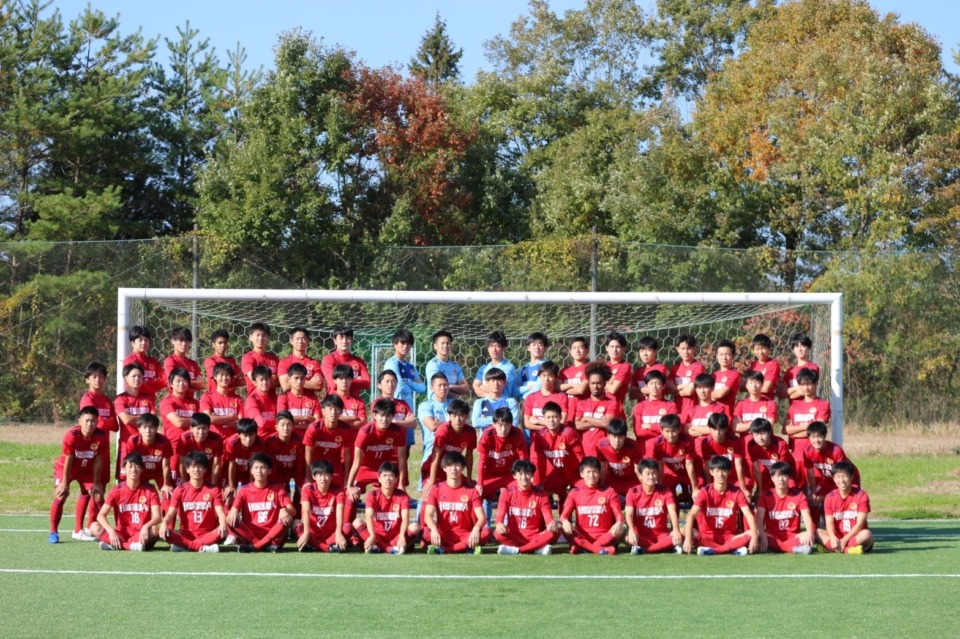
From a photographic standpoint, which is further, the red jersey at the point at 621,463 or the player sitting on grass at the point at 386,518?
the red jersey at the point at 621,463

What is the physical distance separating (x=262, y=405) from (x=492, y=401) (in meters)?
1.93

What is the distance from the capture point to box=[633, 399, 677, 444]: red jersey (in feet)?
32.1

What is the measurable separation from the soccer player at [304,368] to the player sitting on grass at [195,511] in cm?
130

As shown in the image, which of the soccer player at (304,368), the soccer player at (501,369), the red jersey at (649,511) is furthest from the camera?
the soccer player at (304,368)

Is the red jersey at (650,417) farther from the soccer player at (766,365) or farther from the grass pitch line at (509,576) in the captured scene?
the grass pitch line at (509,576)

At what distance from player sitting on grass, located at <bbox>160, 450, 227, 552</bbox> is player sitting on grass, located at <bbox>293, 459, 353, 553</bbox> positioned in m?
0.61

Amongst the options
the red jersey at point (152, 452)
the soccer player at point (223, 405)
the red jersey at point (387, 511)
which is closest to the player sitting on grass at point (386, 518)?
the red jersey at point (387, 511)

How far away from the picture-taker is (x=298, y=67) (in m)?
21.9

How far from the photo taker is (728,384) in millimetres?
10062

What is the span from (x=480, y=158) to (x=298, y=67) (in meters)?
4.92

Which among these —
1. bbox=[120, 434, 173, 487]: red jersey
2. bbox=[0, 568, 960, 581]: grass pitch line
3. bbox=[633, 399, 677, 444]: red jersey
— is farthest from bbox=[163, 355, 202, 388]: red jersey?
bbox=[633, 399, 677, 444]: red jersey

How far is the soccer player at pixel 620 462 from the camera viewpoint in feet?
31.0

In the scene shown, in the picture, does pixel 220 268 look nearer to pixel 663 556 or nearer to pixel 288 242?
pixel 288 242

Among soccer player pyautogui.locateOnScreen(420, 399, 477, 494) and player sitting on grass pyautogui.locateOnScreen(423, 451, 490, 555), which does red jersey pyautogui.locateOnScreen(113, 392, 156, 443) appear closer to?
soccer player pyautogui.locateOnScreen(420, 399, 477, 494)
